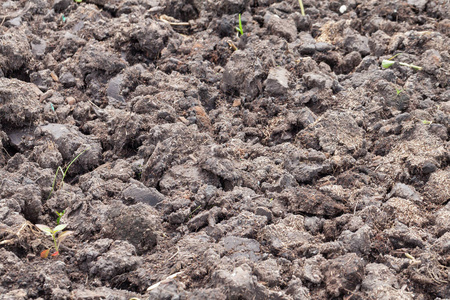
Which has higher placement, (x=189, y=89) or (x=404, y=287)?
(x=189, y=89)

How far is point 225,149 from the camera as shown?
281 centimetres

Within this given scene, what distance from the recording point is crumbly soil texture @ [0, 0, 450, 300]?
2.19 meters

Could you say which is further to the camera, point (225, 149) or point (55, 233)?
point (225, 149)

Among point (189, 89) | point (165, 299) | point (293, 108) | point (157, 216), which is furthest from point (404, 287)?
point (189, 89)

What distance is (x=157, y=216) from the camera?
2459mm

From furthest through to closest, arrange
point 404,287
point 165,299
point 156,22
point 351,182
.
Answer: point 156,22
point 351,182
point 404,287
point 165,299

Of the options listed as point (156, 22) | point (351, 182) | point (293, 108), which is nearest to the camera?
point (351, 182)

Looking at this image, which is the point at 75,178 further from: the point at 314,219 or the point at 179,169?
the point at 314,219

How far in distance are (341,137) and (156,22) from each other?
160cm

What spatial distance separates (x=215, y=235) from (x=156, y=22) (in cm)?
188

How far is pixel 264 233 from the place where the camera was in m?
2.36

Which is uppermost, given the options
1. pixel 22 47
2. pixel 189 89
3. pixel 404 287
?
pixel 22 47

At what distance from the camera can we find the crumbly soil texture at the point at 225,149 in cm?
219

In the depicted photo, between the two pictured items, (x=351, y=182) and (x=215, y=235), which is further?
(x=351, y=182)
